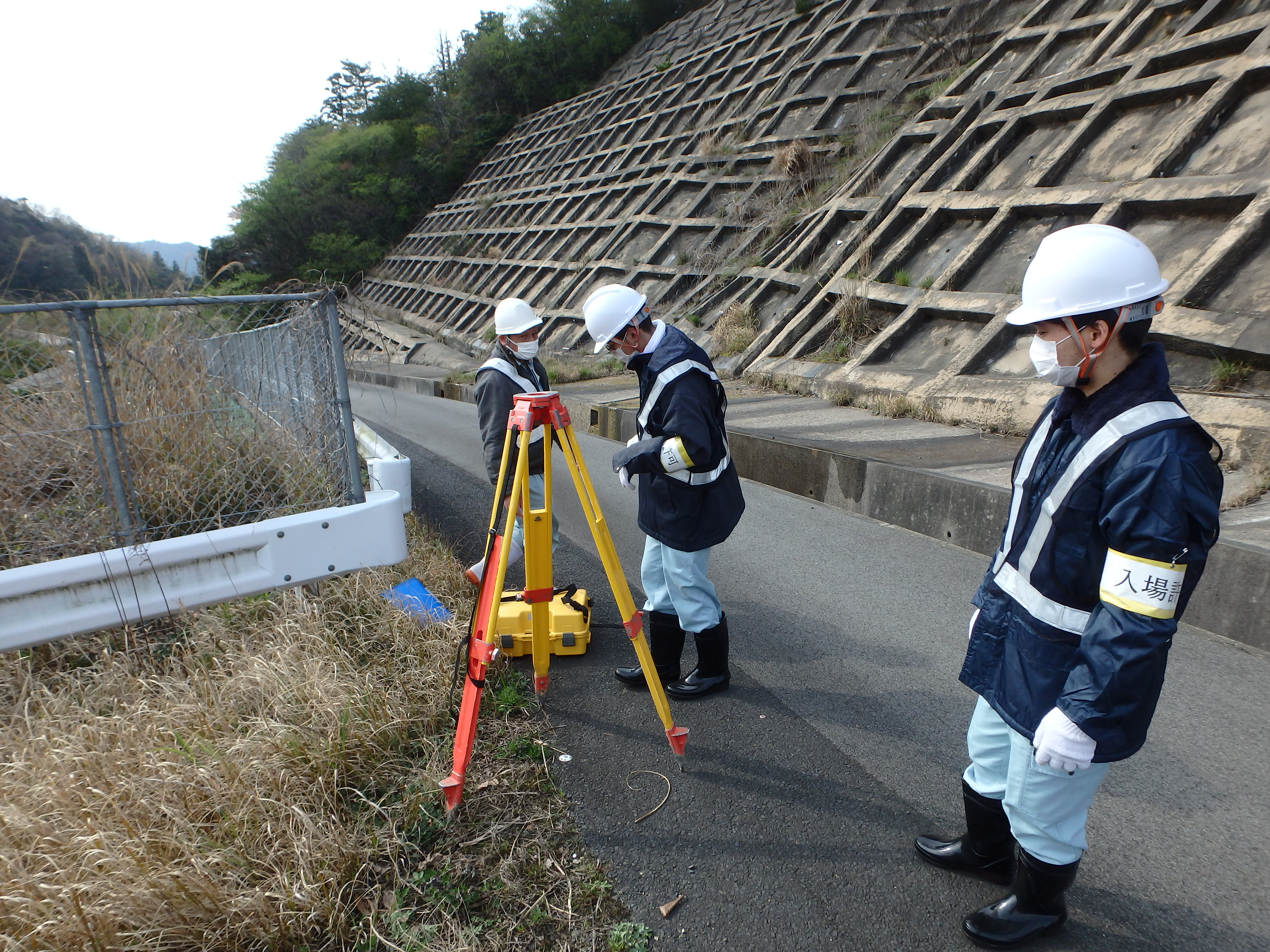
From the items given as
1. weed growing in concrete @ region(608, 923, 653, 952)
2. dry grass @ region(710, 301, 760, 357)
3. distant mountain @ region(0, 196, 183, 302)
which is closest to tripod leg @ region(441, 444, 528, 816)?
weed growing in concrete @ region(608, 923, 653, 952)

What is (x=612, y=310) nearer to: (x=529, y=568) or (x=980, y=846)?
(x=529, y=568)

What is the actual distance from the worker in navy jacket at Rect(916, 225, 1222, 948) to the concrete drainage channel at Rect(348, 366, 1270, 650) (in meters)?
2.43

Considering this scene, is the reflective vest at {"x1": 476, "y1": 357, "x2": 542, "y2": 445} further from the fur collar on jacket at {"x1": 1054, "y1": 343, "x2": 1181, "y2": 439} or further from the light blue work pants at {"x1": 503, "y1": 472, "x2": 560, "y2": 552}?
the fur collar on jacket at {"x1": 1054, "y1": 343, "x2": 1181, "y2": 439}

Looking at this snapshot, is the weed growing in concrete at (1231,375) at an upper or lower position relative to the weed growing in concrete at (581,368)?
upper

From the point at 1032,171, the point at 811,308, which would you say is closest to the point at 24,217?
the point at 811,308

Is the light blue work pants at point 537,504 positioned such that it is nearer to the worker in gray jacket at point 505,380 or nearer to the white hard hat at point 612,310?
the worker in gray jacket at point 505,380

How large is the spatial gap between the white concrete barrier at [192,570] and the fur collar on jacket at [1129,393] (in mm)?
2827

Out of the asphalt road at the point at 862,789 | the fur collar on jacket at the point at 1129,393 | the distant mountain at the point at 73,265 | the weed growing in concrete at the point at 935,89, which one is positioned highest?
the weed growing in concrete at the point at 935,89

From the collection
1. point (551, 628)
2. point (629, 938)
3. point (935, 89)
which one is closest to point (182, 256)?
point (551, 628)

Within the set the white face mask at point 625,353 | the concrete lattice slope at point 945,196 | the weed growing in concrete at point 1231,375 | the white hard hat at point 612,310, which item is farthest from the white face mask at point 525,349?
the weed growing in concrete at point 1231,375

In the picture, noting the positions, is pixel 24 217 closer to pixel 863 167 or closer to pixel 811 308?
pixel 811 308

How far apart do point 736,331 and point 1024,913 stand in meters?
10.5

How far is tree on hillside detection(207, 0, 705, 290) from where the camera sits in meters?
35.9

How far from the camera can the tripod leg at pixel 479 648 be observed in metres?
2.67
